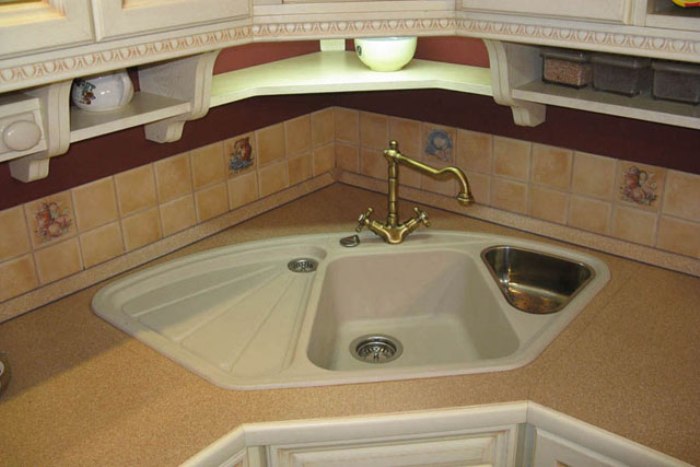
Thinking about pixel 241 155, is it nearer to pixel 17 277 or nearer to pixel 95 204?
pixel 95 204

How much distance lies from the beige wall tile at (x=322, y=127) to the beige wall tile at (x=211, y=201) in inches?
13.5

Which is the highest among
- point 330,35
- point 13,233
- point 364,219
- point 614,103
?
point 330,35

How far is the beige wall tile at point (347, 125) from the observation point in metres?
2.18

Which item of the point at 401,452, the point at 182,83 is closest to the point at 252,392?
the point at 401,452

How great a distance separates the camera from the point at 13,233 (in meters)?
1.56

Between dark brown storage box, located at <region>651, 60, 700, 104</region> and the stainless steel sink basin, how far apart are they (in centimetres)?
48

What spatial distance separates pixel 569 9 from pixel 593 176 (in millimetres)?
562

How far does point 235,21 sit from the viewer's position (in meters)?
1.46

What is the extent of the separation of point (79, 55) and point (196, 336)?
0.63 metres

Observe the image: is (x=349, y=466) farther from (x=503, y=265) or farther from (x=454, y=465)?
(x=503, y=265)

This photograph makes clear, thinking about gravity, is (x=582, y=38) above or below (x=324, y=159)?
above

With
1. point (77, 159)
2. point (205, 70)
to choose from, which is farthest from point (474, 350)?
point (77, 159)

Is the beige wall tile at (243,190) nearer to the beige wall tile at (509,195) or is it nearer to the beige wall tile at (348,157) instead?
the beige wall tile at (348,157)

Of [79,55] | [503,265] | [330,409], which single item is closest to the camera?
[79,55]
